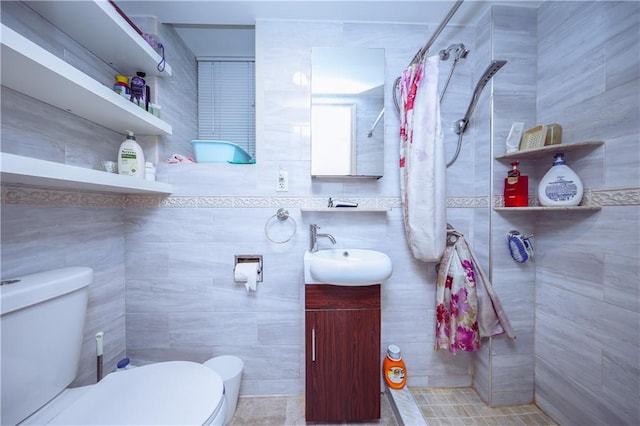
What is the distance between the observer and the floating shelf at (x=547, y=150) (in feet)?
3.03

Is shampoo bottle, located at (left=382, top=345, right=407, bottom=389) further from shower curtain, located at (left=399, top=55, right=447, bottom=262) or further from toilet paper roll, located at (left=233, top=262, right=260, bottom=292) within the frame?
toilet paper roll, located at (left=233, top=262, right=260, bottom=292)

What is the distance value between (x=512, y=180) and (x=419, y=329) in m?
0.99

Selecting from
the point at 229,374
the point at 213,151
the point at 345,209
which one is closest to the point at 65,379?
the point at 229,374

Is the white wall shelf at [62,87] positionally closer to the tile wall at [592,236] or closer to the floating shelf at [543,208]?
the floating shelf at [543,208]

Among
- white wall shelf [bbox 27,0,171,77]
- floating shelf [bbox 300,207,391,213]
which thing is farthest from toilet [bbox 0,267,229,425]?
white wall shelf [bbox 27,0,171,77]

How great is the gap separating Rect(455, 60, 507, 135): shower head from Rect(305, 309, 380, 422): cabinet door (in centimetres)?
117

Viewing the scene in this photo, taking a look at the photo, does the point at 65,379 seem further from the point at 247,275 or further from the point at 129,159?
the point at 129,159

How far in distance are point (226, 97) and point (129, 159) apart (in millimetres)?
832

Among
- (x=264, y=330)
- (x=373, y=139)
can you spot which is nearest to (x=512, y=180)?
(x=373, y=139)

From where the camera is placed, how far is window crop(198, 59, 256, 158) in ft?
5.17

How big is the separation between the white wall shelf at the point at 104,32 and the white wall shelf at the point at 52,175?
64 centimetres

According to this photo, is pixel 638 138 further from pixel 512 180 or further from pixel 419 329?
pixel 419 329

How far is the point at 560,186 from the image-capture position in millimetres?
999

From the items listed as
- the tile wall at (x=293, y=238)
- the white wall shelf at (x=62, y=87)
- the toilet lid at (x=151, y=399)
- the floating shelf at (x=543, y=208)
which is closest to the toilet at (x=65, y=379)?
the toilet lid at (x=151, y=399)
